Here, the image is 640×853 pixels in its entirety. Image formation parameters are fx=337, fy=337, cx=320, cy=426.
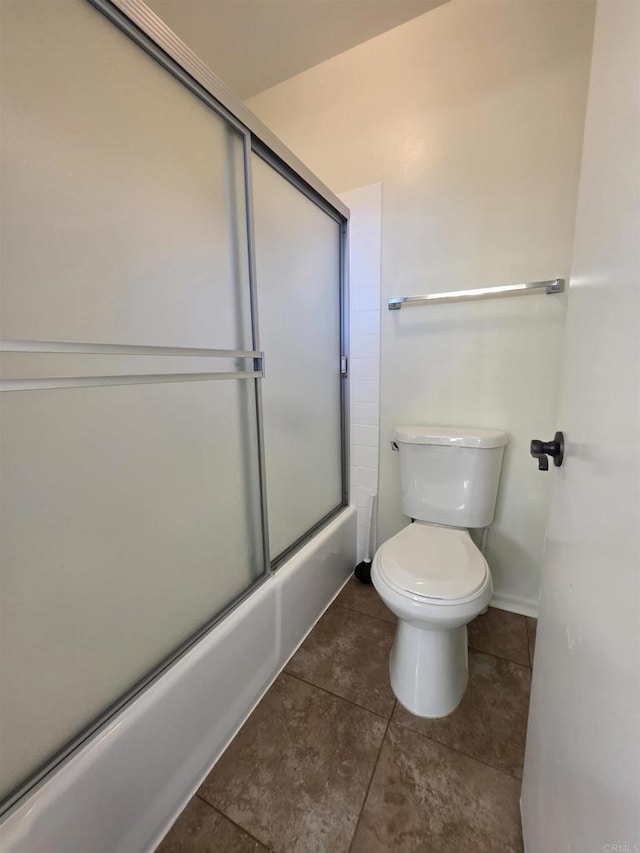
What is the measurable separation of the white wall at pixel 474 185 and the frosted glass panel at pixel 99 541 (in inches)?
38.2

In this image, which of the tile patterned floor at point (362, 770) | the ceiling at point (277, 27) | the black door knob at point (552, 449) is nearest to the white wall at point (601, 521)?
the black door knob at point (552, 449)

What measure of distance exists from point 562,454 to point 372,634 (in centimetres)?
113

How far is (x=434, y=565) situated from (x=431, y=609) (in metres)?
0.16

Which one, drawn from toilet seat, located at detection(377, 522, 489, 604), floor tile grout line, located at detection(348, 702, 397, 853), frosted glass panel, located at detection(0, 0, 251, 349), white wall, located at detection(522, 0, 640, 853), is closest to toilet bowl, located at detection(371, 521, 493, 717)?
toilet seat, located at detection(377, 522, 489, 604)

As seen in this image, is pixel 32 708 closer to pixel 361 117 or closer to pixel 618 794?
pixel 618 794

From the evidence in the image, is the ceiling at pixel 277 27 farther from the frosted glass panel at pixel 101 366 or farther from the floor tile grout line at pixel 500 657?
the floor tile grout line at pixel 500 657

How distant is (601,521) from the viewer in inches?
16.8

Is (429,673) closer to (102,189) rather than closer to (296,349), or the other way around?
(296,349)

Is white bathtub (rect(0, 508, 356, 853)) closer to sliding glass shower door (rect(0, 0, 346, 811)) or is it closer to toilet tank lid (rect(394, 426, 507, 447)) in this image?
sliding glass shower door (rect(0, 0, 346, 811))

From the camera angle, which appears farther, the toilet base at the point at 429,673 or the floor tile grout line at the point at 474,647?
the floor tile grout line at the point at 474,647

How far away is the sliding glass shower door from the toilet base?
580 mm

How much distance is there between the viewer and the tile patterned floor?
801 millimetres

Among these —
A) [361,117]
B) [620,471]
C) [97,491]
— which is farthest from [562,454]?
[361,117]

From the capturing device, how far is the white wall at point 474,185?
1.21 meters
